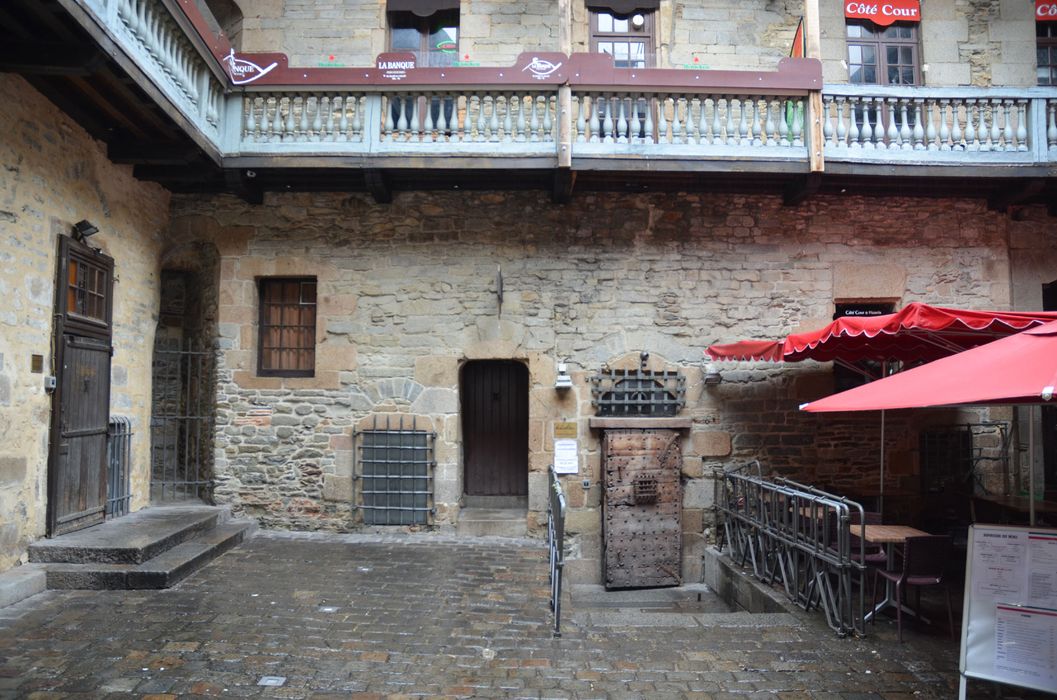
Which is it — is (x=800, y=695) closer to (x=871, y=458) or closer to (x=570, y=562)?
(x=570, y=562)

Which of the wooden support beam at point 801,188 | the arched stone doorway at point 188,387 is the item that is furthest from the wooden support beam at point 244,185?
the wooden support beam at point 801,188

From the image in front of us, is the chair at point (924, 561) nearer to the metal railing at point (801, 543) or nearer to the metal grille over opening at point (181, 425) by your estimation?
the metal railing at point (801, 543)

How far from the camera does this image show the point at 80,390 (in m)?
A: 6.20

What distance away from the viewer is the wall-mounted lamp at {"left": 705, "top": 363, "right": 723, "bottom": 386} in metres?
7.83

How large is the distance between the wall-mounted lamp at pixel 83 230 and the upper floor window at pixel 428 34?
4.37 meters

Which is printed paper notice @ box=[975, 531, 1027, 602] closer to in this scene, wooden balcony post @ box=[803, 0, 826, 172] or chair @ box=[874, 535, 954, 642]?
chair @ box=[874, 535, 954, 642]

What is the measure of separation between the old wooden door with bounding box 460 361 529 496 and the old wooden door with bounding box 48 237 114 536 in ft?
13.1

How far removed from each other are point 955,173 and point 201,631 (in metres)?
8.89

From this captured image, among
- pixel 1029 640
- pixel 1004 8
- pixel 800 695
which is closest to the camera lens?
pixel 1029 640

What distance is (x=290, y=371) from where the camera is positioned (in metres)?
8.14

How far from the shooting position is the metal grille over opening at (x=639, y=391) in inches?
306

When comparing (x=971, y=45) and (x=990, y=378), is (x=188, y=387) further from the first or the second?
(x=971, y=45)

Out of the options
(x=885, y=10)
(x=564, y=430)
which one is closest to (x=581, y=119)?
(x=564, y=430)

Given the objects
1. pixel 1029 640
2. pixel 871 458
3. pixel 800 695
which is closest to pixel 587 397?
pixel 871 458
